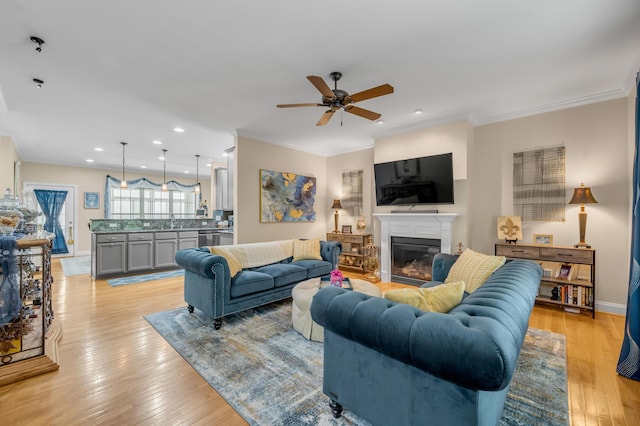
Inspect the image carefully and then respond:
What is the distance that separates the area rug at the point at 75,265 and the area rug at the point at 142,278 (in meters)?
1.20

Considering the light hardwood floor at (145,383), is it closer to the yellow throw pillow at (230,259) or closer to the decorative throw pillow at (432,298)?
the yellow throw pillow at (230,259)

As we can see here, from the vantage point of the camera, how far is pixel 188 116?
416 centimetres

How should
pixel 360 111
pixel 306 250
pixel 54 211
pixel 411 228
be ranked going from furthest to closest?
pixel 54 211 → pixel 411 228 → pixel 306 250 → pixel 360 111

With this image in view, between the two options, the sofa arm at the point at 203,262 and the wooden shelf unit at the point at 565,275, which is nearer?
the sofa arm at the point at 203,262

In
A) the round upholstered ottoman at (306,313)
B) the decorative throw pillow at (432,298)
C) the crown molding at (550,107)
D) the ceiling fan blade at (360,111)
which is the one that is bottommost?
the round upholstered ottoman at (306,313)

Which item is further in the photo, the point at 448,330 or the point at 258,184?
the point at 258,184

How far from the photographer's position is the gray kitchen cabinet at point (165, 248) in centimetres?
599

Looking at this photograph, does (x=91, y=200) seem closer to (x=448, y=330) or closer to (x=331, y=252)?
(x=331, y=252)

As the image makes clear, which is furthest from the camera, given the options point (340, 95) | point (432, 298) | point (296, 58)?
point (340, 95)

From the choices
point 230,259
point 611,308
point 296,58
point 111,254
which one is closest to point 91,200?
point 111,254

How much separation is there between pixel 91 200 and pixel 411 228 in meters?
9.00

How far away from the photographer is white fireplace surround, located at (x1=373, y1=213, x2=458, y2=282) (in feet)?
14.3

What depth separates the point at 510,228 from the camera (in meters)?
3.95

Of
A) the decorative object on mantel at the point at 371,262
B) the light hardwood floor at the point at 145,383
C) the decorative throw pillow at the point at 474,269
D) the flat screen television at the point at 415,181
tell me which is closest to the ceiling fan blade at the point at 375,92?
the decorative throw pillow at the point at 474,269
